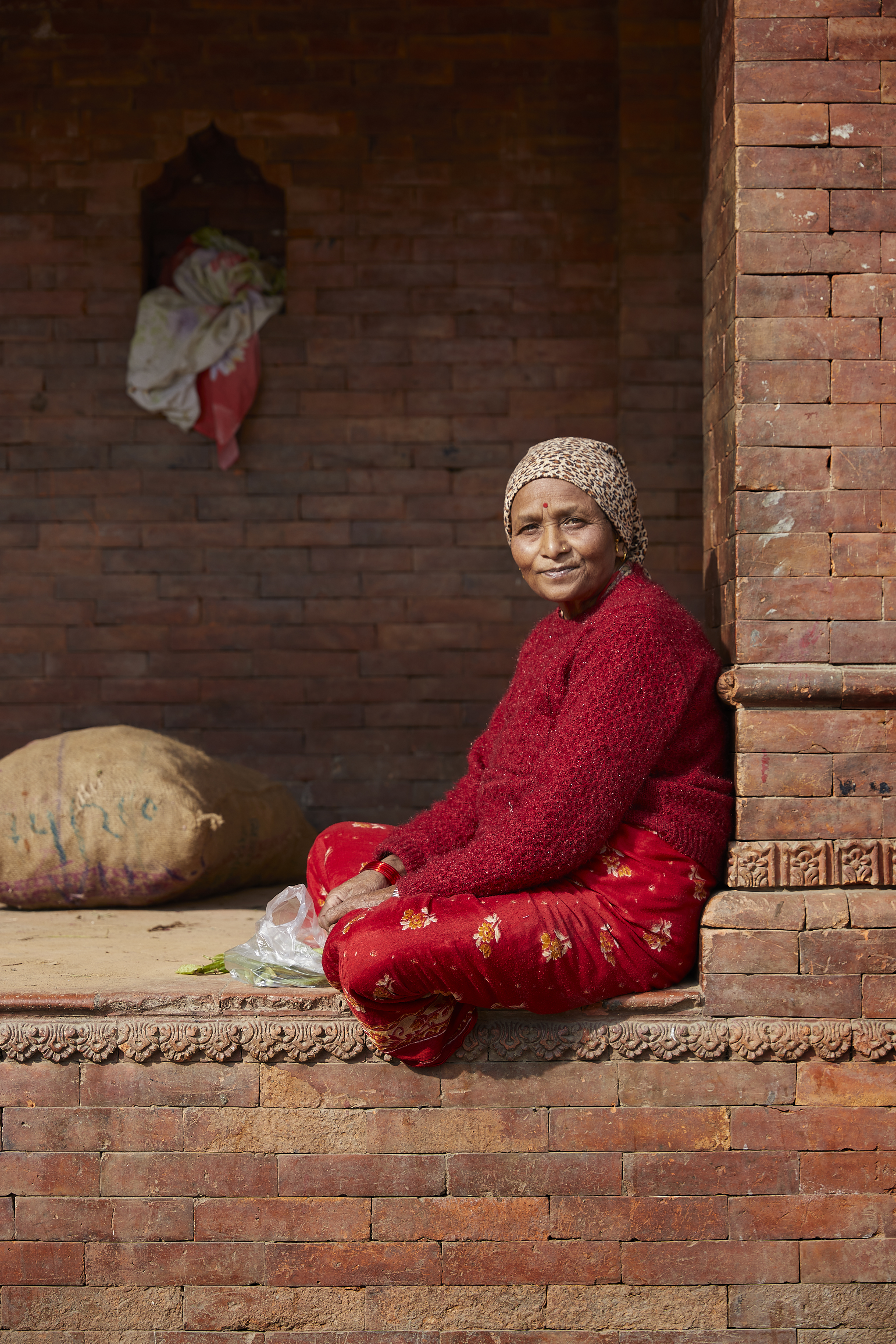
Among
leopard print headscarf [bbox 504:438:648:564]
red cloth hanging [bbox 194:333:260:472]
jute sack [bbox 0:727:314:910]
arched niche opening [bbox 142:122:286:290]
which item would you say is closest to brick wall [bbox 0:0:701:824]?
red cloth hanging [bbox 194:333:260:472]

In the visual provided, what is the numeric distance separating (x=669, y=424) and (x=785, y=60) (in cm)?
298

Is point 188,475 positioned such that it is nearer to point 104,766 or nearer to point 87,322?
point 87,322

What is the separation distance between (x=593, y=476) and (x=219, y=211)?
409 centimetres

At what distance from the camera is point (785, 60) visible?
104 inches

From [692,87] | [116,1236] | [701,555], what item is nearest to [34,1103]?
[116,1236]

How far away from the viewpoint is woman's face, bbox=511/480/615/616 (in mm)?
2650

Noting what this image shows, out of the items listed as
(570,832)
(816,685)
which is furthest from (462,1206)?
(816,685)

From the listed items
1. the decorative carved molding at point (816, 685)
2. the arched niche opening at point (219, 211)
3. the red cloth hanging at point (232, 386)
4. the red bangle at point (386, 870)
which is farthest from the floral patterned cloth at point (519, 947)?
the arched niche opening at point (219, 211)

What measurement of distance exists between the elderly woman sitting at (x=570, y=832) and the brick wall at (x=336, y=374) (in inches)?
116

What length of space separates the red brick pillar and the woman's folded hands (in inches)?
32.6

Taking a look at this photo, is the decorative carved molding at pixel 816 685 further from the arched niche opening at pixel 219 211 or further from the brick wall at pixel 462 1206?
the arched niche opening at pixel 219 211

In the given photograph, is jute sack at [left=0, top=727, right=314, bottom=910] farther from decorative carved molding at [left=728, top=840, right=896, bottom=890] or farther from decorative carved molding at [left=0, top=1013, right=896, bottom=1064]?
decorative carved molding at [left=728, top=840, right=896, bottom=890]

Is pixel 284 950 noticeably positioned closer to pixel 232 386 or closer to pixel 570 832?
pixel 570 832

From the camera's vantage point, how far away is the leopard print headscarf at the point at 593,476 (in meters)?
2.65
